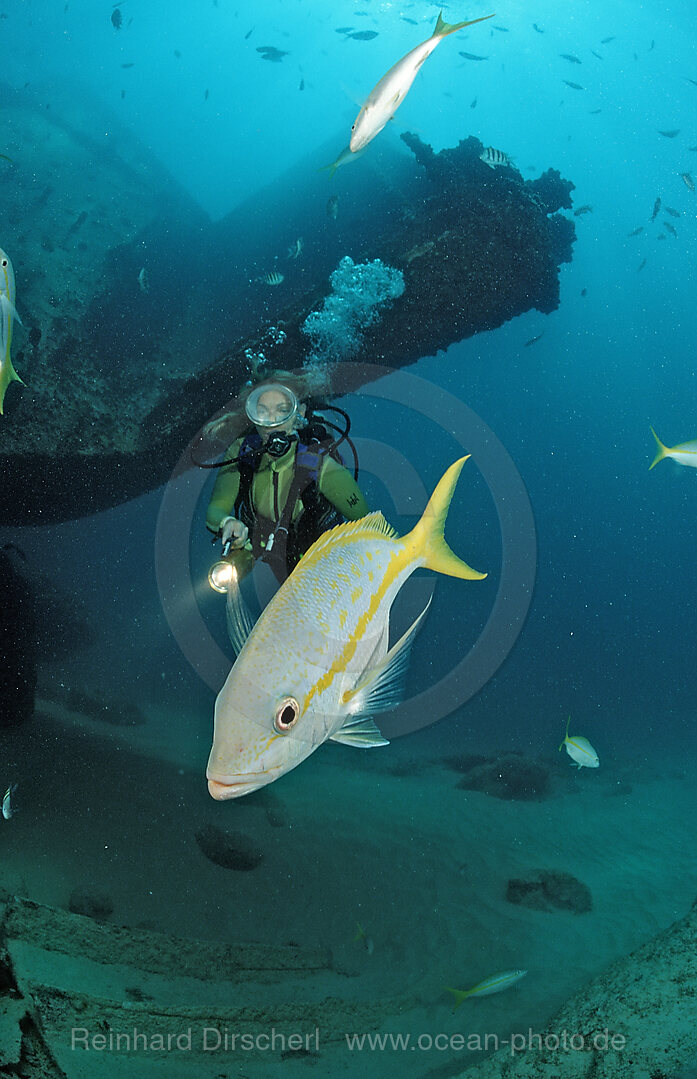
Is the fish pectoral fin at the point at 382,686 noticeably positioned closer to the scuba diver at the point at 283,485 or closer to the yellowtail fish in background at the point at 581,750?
the scuba diver at the point at 283,485

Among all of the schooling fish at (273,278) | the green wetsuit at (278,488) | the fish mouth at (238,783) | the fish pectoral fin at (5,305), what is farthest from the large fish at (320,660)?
the schooling fish at (273,278)

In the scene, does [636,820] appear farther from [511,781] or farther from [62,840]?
[62,840]

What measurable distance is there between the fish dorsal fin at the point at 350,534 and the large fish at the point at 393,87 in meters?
1.76

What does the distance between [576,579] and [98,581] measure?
13.4 m

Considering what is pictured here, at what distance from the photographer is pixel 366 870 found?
3.90 metres

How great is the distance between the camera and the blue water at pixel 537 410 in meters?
7.07

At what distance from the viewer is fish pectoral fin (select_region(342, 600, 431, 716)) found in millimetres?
1471

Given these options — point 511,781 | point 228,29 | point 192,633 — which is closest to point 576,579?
point 511,781

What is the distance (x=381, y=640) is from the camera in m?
1.62

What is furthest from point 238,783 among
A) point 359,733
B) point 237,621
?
point 359,733

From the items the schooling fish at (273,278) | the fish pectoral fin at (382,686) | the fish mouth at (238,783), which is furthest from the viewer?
the schooling fish at (273,278)

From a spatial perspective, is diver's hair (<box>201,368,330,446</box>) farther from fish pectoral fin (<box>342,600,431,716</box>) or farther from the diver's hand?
fish pectoral fin (<box>342,600,431,716</box>)

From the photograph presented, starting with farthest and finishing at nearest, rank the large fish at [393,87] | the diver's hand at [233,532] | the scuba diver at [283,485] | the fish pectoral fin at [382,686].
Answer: the scuba diver at [283,485] < the diver's hand at [233,532] < the large fish at [393,87] < the fish pectoral fin at [382,686]

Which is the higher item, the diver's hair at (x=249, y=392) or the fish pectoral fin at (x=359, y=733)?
the fish pectoral fin at (x=359, y=733)
